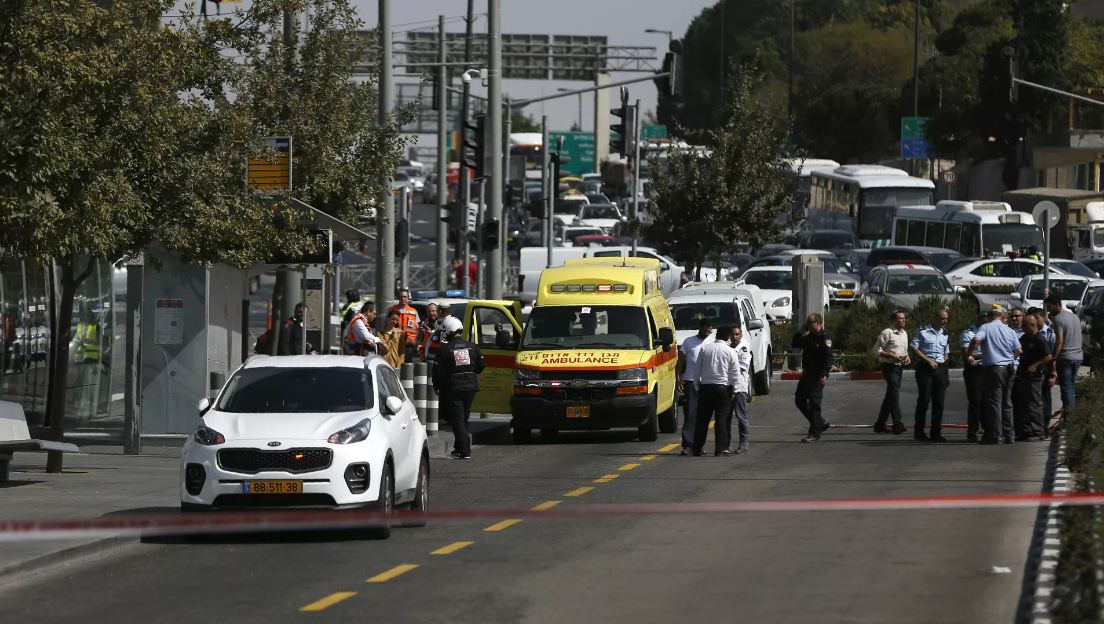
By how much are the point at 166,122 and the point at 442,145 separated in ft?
125

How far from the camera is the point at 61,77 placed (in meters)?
19.1

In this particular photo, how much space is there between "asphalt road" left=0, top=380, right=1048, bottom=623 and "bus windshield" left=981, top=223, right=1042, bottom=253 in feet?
127

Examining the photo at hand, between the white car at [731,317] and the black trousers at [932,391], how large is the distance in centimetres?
615

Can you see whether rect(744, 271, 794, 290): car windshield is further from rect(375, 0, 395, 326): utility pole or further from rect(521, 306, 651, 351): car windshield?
rect(521, 306, 651, 351): car windshield

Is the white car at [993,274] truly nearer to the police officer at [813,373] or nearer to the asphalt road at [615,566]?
the police officer at [813,373]

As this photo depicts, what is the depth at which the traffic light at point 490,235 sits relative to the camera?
116 ft

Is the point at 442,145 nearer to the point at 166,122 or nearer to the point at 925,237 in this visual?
the point at 925,237

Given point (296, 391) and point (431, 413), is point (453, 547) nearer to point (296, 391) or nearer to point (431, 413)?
point (296, 391)

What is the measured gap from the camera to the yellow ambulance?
83.4ft

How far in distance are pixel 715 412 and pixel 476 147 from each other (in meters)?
16.2

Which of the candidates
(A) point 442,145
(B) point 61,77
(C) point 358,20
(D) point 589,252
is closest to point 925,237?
(D) point 589,252

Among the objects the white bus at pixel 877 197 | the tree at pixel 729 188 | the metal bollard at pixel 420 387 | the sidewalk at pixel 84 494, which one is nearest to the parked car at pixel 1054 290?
the tree at pixel 729 188

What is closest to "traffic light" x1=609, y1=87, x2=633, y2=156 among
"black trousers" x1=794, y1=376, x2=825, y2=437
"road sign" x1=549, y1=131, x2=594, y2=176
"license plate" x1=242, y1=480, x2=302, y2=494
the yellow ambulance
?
the yellow ambulance

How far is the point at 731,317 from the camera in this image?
3256cm
